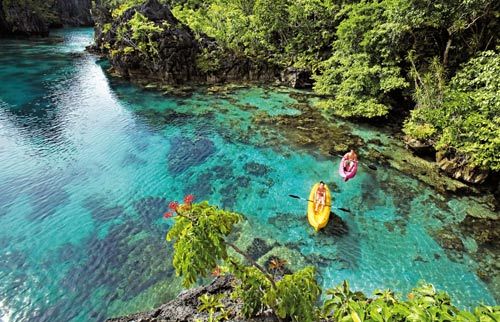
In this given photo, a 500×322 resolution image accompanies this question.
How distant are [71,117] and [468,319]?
23.3m

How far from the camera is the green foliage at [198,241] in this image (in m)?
3.61

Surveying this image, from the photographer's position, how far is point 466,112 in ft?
42.7

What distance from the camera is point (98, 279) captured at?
338 inches

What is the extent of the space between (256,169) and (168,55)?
56.8ft

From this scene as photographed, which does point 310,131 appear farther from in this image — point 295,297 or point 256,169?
point 295,297

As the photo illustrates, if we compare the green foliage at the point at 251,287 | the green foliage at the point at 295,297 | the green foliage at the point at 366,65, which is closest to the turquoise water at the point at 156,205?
the green foliage at the point at 366,65

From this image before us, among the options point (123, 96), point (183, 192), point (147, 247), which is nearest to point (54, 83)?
point (123, 96)

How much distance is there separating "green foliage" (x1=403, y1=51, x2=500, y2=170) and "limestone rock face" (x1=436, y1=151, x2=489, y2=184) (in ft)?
1.17

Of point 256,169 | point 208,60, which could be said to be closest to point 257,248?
point 256,169

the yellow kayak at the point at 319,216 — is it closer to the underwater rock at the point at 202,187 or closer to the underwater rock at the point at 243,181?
the underwater rock at the point at 243,181

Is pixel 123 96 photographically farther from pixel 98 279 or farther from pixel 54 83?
pixel 98 279

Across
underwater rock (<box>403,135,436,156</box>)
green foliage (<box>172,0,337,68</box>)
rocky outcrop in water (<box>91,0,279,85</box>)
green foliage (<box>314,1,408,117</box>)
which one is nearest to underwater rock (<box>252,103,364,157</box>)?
green foliage (<box>314,1,408,117</box>)

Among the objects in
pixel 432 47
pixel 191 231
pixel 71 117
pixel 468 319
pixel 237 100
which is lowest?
pixel 71 117

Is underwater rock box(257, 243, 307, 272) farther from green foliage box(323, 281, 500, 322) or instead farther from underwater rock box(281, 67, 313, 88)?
underwater rock box(281, 67, 313, 88)
